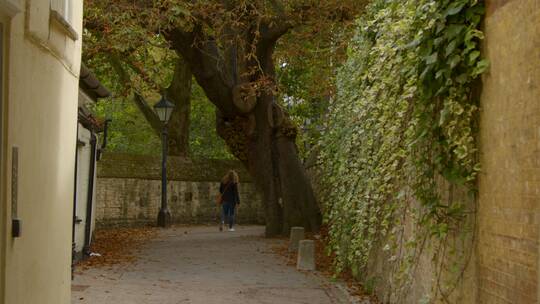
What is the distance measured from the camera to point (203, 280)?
1426 cm

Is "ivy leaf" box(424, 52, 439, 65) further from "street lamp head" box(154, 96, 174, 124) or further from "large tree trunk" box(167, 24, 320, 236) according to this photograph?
"street lamp head" box(154, 96, 174, 124)

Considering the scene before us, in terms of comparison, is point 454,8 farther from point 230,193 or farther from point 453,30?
point 230,193

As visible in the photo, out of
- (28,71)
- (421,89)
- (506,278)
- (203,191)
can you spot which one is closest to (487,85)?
(421,89)

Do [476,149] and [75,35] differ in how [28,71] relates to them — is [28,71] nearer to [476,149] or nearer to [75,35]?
[75,35]

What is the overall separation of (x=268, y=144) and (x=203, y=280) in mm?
9549

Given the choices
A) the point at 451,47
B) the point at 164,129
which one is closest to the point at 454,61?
the point at 451,47

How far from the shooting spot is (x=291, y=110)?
3194 cm

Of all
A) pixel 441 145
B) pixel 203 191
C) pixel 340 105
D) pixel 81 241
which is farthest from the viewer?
pixel 203 191

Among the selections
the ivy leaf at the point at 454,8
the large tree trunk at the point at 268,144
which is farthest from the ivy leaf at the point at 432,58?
the large tree trunk at the point at 268,144

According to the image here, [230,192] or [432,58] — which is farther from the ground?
[432,58]

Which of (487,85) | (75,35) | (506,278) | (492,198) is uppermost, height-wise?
(75,35)

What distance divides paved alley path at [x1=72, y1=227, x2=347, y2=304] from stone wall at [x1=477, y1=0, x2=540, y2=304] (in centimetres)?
555

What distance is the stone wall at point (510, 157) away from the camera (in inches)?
221

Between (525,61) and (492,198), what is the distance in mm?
1219
